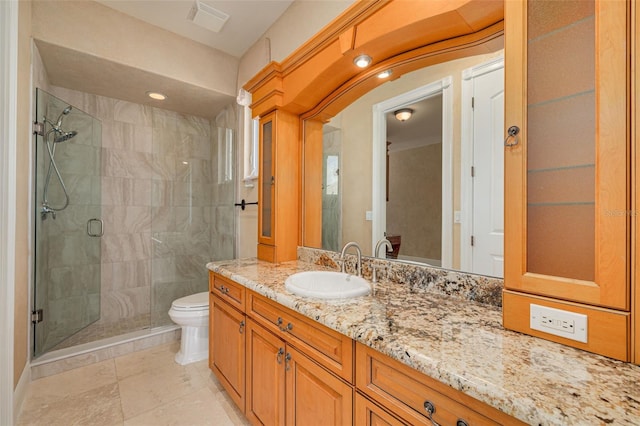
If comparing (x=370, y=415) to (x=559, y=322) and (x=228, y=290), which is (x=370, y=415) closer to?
(x=559, y=322)

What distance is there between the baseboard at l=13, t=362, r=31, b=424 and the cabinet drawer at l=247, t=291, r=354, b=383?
1.58 meters

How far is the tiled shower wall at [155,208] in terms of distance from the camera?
2.91 metres

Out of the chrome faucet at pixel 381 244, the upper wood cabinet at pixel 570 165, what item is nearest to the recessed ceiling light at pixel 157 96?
the chrome faucet at pixel 381 244

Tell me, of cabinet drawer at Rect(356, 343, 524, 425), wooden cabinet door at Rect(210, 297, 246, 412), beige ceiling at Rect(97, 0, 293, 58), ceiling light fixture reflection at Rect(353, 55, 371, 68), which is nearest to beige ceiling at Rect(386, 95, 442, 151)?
ceiling light fixture reflection at Rect(353, 55, 371, 68)

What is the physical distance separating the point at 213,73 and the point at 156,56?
0.48m

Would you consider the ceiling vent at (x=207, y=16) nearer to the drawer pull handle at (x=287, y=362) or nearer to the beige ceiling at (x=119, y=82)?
the beige ceiling at (x=119, y=82)

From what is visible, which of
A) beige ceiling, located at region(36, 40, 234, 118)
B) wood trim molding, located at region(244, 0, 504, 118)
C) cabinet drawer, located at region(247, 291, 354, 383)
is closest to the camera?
cabinet drawer, located at region(247, 291, 354, 383)

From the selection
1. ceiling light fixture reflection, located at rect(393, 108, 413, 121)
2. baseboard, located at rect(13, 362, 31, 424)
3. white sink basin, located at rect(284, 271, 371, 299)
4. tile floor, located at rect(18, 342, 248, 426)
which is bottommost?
tile floor, located at rect(18, 342, 248, 426)

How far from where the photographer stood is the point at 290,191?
2.11m

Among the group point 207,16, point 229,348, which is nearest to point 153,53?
point 207,16

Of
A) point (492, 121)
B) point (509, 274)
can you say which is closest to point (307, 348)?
point (509, 274)

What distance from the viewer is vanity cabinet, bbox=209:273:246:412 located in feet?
5.20

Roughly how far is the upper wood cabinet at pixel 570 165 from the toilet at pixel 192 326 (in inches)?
84.6

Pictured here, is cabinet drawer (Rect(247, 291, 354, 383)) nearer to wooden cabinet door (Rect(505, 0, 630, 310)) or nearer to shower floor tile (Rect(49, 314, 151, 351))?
wooden cabinet door (Rect(505, 0, 630, 310))
